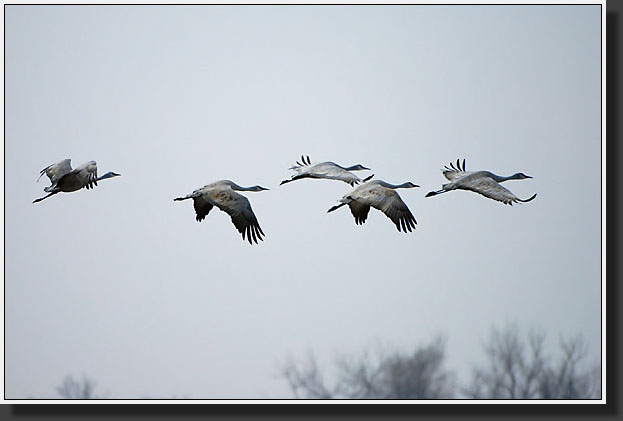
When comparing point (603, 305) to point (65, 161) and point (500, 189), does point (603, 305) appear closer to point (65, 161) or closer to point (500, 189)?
point (500, 189)

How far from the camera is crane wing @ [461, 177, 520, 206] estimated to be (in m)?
19.3

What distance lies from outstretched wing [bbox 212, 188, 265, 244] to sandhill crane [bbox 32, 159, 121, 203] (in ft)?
5.36

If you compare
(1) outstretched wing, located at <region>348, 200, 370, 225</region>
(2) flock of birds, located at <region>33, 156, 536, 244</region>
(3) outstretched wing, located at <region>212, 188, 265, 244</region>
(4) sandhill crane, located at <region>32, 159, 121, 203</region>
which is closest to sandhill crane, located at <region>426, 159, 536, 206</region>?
(2) flock of birds, located at <region>33, 156, 536, 244</region>

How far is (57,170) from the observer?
1950cm

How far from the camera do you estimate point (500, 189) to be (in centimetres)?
1948

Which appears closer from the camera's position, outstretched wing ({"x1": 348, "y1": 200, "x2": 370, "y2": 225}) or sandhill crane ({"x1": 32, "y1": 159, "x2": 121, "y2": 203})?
sandhill crane ({"x1": 32, "y1": 159, "x2": 121, "y2": 203})

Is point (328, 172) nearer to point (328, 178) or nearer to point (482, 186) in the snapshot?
point (328, 178)

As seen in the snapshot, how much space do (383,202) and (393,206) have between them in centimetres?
14

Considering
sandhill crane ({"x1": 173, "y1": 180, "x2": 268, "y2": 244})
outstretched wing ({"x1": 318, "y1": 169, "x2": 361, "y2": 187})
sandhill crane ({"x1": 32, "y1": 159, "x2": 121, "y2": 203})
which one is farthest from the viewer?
outstretched wing ({"x1": 318, "y1": 169, "x2": 361, "y2": 187})

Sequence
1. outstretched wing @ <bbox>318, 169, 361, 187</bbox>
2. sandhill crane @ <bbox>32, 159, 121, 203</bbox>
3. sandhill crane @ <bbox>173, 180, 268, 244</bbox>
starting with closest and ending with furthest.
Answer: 1. sandhill crane @ <bbox>32, 159, 121, 203</bbox>
2. sandhill crane @ <bbox>173, 180, 268, 244</bbox>
3. outstretched wing @ <bbox>318, 169, 361, 187</bbox>

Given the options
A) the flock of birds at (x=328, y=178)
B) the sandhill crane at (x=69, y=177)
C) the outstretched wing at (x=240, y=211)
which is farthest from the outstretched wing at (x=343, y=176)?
the sandhill crane at (x=69, y=177)

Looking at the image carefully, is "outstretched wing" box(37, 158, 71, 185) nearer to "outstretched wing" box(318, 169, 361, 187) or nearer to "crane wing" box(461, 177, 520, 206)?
"outstretched wing" box(318, 169, 361, 187)

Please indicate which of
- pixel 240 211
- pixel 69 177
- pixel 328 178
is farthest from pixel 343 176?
pixel 69 177

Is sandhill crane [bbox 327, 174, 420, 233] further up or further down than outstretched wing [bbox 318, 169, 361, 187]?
further down
